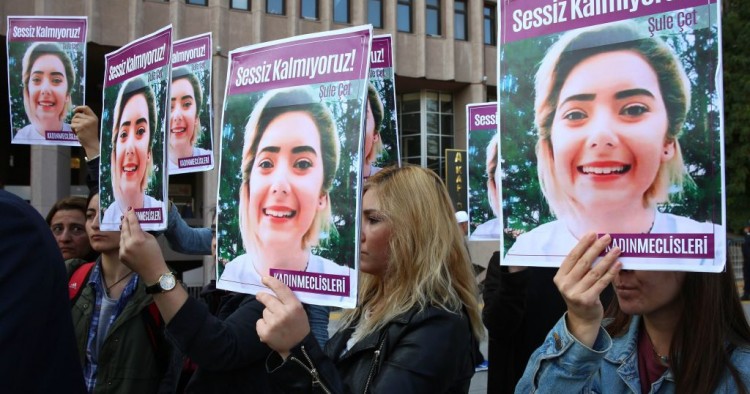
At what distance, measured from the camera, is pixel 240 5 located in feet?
78.3

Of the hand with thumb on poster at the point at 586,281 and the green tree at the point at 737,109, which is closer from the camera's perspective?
the hand with thumb on poster at the point at 586,281

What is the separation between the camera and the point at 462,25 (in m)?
29.2

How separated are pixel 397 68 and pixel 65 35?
71.9 ft

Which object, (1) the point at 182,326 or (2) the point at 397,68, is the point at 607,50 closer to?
(1) the point at 182,326

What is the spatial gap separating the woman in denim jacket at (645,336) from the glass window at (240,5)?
76.9 ft

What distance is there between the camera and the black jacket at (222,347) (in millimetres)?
2412

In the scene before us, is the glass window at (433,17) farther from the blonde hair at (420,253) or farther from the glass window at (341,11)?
the blonde hair at (420,253)

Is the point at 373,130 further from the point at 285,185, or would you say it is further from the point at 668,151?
the point at 668,151

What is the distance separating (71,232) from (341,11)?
23.1 m

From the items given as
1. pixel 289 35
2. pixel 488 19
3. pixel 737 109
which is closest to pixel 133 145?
pixel 289 35

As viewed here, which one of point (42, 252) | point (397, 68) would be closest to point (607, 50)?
point (42, 252)

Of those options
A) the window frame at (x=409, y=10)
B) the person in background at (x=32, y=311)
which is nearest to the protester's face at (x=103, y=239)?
the person in background at (x=32, y=311)

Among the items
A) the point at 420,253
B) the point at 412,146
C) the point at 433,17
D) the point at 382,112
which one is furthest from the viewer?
the point at 412,146

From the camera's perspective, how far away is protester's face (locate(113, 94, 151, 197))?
2.97 m
